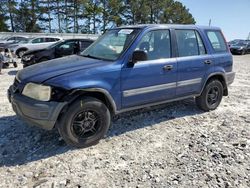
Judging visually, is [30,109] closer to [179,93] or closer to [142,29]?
[142,29]

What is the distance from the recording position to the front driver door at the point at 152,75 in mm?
4309

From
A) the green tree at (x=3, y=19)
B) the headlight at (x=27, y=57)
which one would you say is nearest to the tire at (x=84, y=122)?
the headlight at (x=27, y=57)

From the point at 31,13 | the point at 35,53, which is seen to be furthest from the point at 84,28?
the point at 35,53

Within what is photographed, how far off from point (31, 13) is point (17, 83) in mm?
35108

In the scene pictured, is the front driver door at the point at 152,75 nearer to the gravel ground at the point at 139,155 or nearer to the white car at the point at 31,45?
the gravel ground at the point at 139,155

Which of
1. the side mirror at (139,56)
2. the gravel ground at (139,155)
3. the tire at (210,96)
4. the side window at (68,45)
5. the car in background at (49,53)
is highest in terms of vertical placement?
the side mirror at (139,56)

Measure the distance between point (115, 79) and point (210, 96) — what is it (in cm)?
267

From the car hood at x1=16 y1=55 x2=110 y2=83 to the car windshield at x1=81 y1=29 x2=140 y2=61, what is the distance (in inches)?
9.9

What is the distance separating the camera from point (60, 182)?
324 centimetres

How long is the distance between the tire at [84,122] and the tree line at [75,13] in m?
34.2

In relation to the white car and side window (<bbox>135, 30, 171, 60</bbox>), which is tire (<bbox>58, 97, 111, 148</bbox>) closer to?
side window (<bbox>135, 30, 171, 60</bbox>)

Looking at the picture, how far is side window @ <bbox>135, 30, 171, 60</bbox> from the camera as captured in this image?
454 centimetres

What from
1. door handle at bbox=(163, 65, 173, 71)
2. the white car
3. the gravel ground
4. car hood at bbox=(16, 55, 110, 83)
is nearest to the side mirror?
car hood at bbox=(16, 55, 110, 83)

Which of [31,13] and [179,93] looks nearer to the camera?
[179,93]
